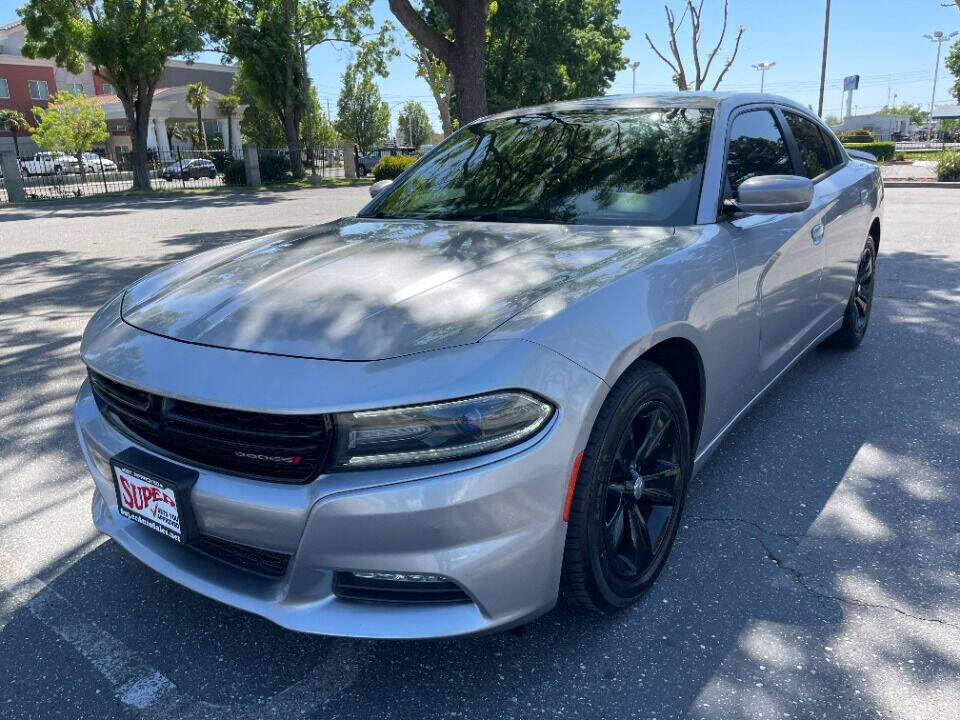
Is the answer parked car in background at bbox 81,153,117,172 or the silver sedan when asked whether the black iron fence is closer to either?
parked car in background at bbox 81,153,117,172

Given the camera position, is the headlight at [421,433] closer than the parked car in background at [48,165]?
Yes

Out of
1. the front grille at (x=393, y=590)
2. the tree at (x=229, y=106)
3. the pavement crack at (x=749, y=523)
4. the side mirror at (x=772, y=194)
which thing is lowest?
the pavement crack at (x=749, y=523)

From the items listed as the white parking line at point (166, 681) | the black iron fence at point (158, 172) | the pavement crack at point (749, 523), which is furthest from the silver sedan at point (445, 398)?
the black iron fence at point (158, 172)

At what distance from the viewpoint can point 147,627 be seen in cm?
226

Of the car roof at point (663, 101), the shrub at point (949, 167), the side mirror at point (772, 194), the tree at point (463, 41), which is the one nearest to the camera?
the side mirror at point (772, 194)

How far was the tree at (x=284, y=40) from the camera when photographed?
1168 inches

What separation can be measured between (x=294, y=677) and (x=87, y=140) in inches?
1776

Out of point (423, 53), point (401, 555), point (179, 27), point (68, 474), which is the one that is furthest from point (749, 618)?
point (423, 53)

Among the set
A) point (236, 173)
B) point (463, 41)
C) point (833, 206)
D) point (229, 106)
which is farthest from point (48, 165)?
point (833, 206)

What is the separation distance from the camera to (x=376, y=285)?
2.20 meters

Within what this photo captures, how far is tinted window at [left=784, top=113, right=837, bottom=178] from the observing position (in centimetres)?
381

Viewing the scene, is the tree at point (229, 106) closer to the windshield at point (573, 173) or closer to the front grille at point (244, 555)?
the windshield at point (573, 173)

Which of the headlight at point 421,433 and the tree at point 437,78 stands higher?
the tree at point 437,78

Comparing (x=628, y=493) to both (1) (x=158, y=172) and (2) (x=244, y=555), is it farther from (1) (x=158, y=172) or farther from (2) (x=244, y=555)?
(1) (x=158, y=172)
